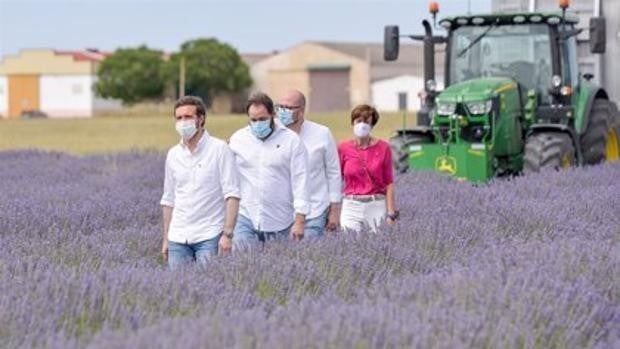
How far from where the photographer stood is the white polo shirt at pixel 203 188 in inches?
288

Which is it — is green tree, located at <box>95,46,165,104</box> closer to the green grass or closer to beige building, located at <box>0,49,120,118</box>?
beige building, located at <box>0,49,120,118</box>

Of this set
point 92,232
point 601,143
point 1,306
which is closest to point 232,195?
point 92,232

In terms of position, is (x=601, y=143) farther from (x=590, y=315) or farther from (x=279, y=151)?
(x=590, y=315)

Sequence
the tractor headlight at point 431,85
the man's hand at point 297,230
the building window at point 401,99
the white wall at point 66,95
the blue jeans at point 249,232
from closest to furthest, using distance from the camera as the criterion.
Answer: the man's hand at point 297,230 → the blue jeans at point 249,232 → the tractor headlight at point 431,85 → the building window at point 401,99 → the white wall at point 66,95

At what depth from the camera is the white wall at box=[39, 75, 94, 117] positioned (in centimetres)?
8838

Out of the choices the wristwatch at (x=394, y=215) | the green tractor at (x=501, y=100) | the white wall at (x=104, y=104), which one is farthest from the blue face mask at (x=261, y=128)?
the white wall at (x=104, y=104)

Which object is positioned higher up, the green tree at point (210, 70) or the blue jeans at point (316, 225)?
the green tree at point (210, 70)

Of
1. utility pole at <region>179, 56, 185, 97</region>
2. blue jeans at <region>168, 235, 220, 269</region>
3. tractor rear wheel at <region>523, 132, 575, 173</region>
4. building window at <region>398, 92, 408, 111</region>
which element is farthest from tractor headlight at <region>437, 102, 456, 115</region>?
building window at <region>398, 92, 408, 111</region>

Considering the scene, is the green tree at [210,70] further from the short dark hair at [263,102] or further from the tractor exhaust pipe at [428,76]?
the short dark hair at [263,102]

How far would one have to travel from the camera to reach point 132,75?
80.1m

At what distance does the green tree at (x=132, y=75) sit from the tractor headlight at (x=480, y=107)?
219 feet

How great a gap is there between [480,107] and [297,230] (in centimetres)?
702

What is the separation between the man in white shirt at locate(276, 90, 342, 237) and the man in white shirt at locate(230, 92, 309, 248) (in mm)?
245

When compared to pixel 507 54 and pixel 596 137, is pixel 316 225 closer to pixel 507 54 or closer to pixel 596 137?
pixel 507 54
